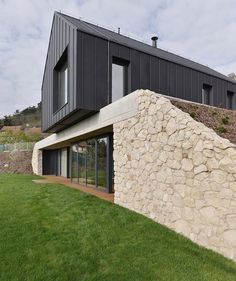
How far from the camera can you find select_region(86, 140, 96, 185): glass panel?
1126cm

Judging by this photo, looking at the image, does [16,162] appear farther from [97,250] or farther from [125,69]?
[97,250]

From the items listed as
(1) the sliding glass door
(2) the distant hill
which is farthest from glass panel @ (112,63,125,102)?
(2) the distant hill

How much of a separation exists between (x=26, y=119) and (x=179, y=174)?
6457 cm

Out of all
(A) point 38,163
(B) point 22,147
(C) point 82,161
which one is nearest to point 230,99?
(C) point 82,161

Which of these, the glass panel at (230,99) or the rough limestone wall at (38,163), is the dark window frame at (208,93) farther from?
the rough limestone wall at (38,163)

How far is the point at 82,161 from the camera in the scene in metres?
12.9

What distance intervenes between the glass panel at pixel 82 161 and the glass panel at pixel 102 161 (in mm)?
2046

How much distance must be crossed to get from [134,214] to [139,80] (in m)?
5.79

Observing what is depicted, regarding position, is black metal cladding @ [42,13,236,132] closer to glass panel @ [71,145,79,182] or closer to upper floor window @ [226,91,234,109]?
glass panel @ [71,145,79,182]

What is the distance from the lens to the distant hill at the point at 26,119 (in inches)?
2292

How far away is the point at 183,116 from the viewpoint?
4777 millimetres

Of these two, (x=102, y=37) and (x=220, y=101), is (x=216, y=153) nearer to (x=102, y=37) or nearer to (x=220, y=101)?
(x=102, y=37)

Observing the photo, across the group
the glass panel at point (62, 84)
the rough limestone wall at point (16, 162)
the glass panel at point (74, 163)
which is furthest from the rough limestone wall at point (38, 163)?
the glass panel at point (62, 84)

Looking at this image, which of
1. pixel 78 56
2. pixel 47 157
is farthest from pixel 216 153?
pixel 47 157
